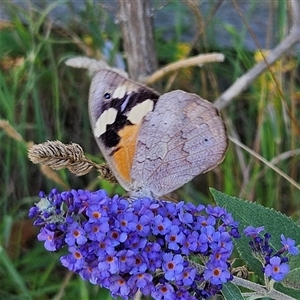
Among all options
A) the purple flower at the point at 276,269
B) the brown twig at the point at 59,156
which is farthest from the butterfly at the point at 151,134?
the purple flower at the point at 276,269

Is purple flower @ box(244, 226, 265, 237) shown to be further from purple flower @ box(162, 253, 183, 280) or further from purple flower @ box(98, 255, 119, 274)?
purple flower @ box(98, 255, 119, 274)

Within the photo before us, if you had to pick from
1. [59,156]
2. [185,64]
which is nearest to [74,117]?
[185,64]

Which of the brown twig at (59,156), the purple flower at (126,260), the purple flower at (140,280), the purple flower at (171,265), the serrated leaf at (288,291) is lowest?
the serrated leaf at (288,291)

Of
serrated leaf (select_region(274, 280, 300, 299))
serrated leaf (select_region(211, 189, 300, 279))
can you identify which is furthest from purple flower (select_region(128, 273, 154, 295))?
serrated leaf (select_region(274, 280, 300, 299))

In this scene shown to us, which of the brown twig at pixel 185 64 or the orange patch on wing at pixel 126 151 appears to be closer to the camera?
the orange patch on wing at pixel 126 151

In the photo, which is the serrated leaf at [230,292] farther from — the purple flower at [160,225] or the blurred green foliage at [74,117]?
the blurred green foliage at [74,117]

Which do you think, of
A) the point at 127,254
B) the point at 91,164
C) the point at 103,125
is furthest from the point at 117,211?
the point at 103,125

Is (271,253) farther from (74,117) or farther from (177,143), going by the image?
(74,117)
